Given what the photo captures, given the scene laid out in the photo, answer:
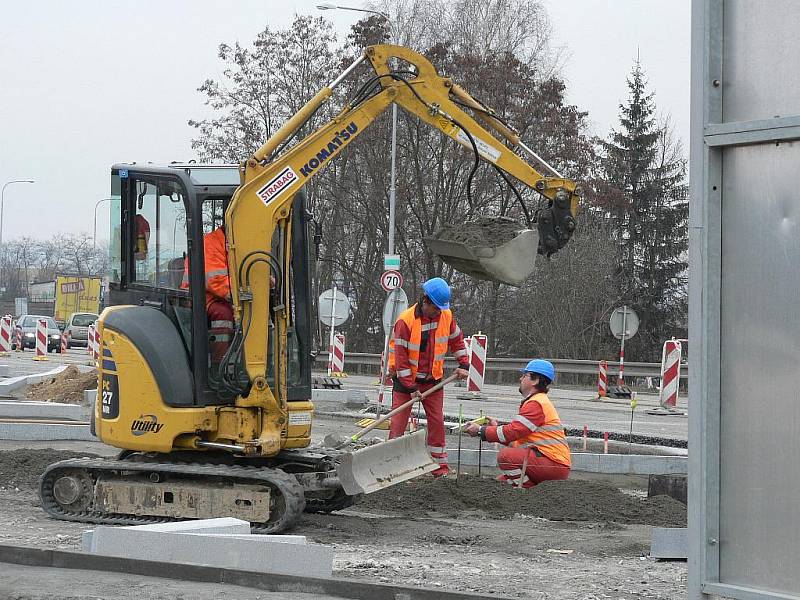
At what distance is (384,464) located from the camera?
9367mm

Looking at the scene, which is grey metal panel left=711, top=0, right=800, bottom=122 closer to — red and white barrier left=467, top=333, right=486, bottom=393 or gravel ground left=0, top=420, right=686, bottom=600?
gravel ground left=0, top=420, right=686, bottom=600

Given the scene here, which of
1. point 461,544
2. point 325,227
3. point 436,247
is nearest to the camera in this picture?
→ point 461,544

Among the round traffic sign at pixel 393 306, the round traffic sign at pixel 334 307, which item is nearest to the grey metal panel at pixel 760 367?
the round traffic sign at pixel 393 306

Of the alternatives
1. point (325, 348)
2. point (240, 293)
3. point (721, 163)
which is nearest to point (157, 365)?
point (240, 293)

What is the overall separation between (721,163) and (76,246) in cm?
9261

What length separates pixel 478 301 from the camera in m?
40.6

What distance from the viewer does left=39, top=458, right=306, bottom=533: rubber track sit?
831 cm

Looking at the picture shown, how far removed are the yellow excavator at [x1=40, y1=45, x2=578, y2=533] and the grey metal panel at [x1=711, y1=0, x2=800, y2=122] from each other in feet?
20.1

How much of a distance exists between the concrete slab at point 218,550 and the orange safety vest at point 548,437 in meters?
3.91

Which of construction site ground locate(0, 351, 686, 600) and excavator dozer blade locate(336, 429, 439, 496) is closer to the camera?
construction site ground locate(0, 351, 686, 600)

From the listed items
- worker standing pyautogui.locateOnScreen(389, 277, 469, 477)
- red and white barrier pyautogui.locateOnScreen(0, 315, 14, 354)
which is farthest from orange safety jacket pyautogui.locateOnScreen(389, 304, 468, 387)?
red and white barrier pyautogui.locateOnScreen(0, 315, 14, 354)

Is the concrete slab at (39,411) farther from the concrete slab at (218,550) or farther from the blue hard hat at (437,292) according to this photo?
the concrete slab at (218,550)

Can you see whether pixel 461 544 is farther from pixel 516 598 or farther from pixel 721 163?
Answer: pixel 721 163

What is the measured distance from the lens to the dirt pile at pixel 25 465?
418 inches
